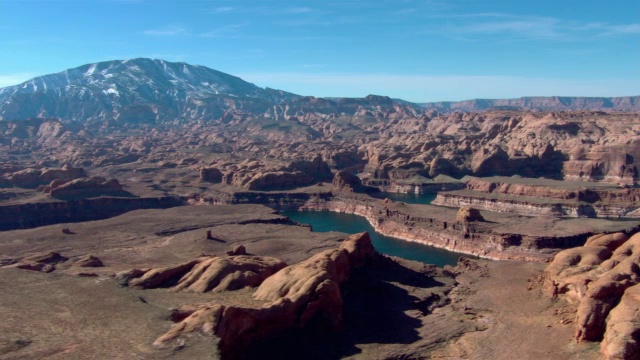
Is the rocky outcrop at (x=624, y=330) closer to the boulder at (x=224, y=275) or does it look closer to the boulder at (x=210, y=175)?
the boulder at (x=224, y=275)

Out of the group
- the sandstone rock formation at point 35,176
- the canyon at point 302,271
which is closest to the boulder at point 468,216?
the canyon at point 302,271

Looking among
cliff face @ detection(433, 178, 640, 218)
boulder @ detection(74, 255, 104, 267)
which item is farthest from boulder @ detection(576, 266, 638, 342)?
cliff face @ detection(433, 178, 640, 218)

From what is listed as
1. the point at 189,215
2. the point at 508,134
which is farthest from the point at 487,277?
the point at 508,134

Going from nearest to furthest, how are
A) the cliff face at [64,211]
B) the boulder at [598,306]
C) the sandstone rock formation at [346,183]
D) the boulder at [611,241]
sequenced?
the boulder at [598,306] < the boulder at [611,241] < the cliff face at [64,211] < the sandstone rock formation at [346,183]

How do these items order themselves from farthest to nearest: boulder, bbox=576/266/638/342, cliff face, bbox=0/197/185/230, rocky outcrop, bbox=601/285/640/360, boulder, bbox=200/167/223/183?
1. boulder, bbox=200/167/223/183
2. cliff face, bbox=0/197/185/230
3. boulder, bbox=576/266/638/342
4. rocky outcrop, bbox=601/285/640/360

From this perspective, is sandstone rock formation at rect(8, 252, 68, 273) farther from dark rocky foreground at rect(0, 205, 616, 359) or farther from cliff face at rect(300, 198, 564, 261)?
cliff face at rect(300, 198, 564, 261)

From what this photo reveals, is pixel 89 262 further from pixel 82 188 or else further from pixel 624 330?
pixel 82 188
